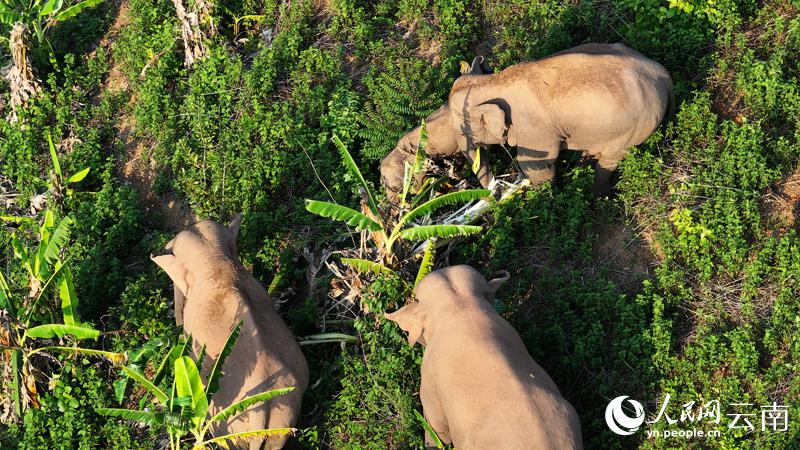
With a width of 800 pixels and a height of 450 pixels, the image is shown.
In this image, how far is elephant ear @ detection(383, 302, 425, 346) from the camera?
8656mm

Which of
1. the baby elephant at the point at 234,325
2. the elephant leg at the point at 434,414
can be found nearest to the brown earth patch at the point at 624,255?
the elephant leg at the point at 434,414

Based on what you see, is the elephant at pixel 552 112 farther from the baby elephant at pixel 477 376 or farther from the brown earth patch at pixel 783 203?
the baby elephant at pixel 477 376

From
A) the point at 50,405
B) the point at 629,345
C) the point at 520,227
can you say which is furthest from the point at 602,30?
the point at 50,405

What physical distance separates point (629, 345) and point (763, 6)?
5181 millimetres

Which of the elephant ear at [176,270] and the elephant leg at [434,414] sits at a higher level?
the elephant ear at [176,270]

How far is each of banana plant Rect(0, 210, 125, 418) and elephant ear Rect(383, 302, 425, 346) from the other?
117 inches

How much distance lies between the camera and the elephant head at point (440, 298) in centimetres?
841

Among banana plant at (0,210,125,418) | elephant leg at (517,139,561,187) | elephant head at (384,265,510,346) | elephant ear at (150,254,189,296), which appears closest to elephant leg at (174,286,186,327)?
elephant ear at (150,254,189,296)

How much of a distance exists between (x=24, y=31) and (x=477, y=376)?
847 centimetres

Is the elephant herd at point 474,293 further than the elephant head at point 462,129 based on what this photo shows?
No

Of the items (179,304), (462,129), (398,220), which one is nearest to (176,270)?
(179,304)

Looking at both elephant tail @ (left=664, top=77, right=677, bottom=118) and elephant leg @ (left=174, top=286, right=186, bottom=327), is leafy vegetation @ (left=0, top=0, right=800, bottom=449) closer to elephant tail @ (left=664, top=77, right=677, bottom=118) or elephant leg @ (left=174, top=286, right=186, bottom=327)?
elephant tail @ (left=664, top=77, right=677, bottom=118)

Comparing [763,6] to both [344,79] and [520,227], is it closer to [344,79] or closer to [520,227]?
[520,227]

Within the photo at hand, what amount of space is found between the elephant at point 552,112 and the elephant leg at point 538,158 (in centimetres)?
1
